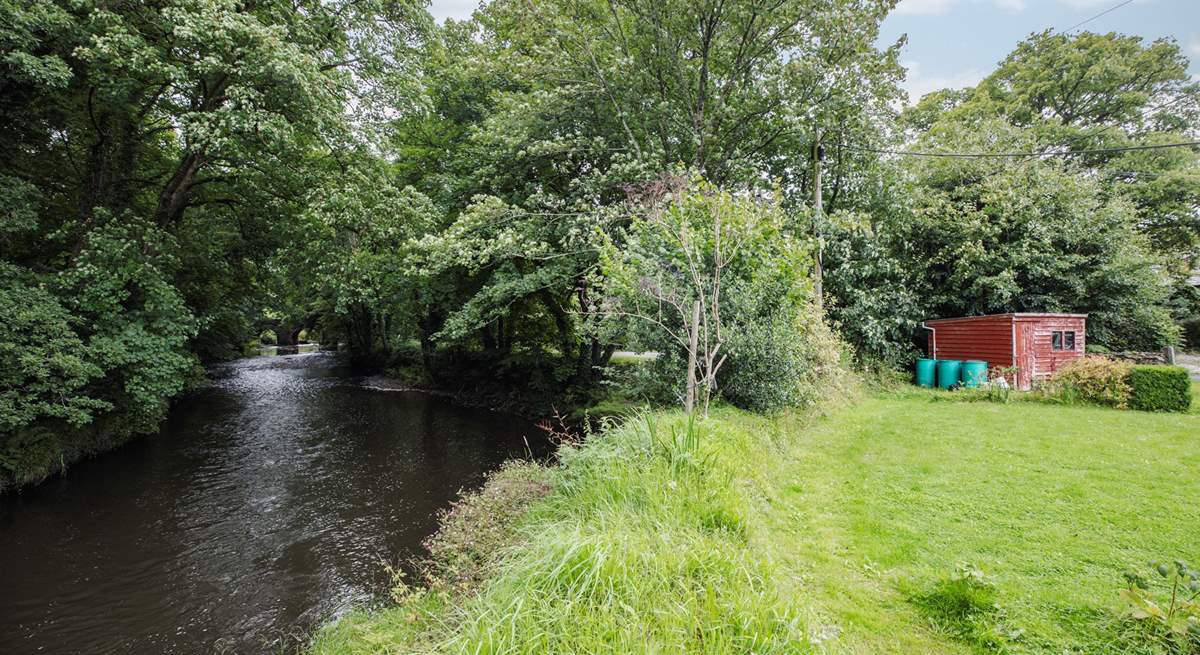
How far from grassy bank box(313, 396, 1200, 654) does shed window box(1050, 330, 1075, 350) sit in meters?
7.00

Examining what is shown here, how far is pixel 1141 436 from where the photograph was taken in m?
7.57

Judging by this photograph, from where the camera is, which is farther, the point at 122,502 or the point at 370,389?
the point at 370,389

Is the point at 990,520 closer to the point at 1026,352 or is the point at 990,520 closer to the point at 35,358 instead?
the point at 1026,352

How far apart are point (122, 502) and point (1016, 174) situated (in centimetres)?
2338

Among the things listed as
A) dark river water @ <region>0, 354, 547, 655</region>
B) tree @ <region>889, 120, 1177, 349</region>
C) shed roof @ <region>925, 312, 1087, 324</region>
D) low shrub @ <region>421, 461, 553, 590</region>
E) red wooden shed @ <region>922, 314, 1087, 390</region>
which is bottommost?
dark river water @ <region>0, 354, 547, 655</region>

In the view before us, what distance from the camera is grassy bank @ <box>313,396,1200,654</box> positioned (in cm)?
255

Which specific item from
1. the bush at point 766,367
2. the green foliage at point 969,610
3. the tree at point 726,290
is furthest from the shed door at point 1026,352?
the green foliage at point 969,610

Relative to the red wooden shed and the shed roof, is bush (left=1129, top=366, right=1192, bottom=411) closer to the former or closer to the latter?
the red wooden shed

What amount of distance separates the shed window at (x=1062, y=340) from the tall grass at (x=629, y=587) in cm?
1450

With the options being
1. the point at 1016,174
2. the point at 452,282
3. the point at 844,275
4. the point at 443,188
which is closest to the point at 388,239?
the point at 443,188

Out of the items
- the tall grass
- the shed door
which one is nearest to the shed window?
the shed door

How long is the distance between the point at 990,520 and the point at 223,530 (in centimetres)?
963

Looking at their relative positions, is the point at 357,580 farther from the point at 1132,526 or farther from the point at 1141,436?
the point at 1141,436

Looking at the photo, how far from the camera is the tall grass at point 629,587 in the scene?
2.39 m
